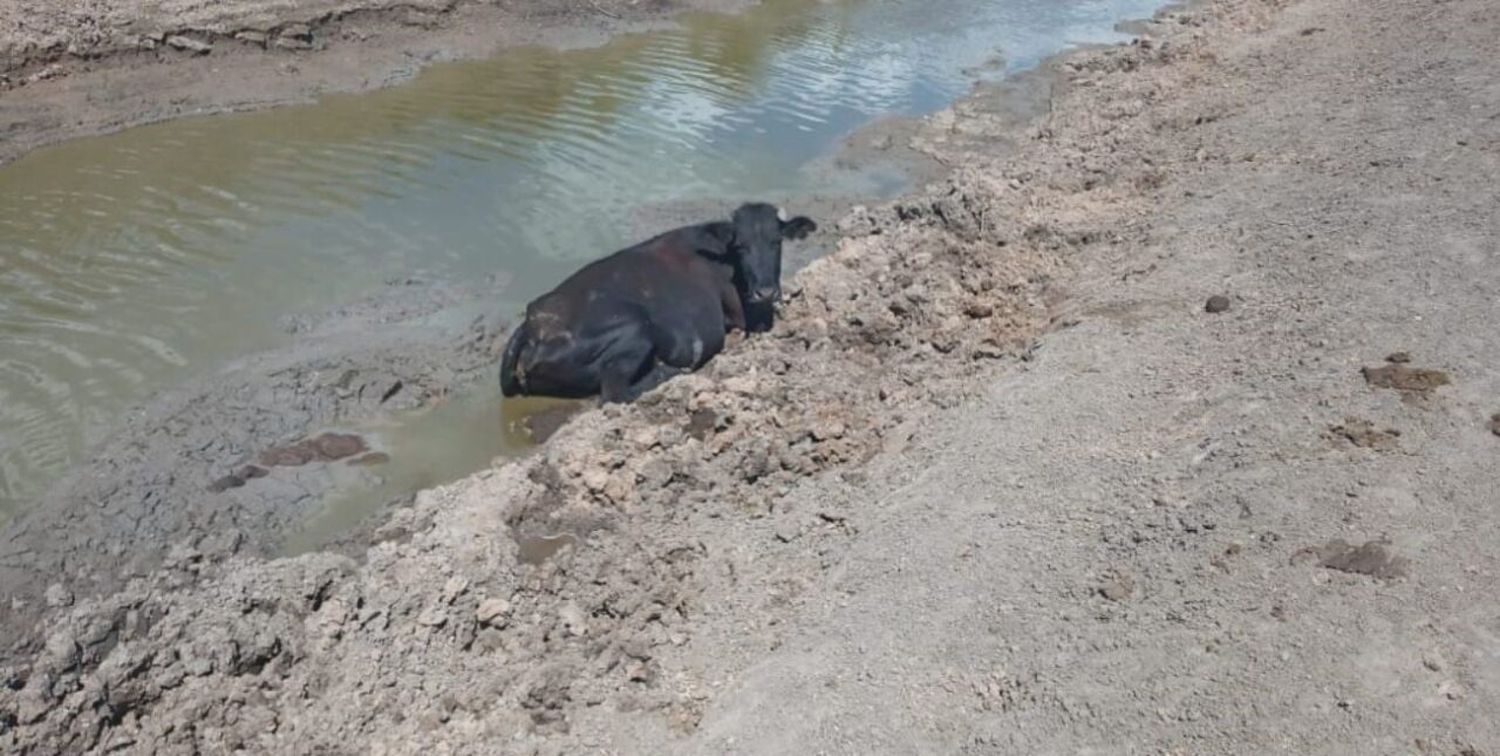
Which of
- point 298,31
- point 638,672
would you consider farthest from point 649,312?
Answer: point 298,31

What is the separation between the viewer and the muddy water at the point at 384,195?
8334 mm

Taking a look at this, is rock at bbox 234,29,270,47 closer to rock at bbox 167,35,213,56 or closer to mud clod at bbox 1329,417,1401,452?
rock at bbox 167,35,213,56

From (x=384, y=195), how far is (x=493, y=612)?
24.6 ft

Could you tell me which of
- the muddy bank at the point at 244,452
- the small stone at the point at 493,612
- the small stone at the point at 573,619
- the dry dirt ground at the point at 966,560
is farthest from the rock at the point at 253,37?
the small stone at the point at 573,619

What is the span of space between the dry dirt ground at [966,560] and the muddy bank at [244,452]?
39cm

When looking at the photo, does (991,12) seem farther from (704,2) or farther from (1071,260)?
(1071,260)

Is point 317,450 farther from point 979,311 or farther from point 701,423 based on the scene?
point 979,311

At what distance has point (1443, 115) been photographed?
425 inches

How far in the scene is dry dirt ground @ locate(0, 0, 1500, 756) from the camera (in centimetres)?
469

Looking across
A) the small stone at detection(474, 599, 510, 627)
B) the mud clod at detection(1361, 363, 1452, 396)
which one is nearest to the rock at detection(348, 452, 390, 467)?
the small stone at detection(474, 599, 510, 627)

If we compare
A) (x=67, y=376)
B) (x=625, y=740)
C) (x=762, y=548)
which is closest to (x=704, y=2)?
(x=67, y=376)

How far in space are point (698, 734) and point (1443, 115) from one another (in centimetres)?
992

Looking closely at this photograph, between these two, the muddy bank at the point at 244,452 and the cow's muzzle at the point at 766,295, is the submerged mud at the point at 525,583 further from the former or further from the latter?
the cow's muzzle at the point at 766,295

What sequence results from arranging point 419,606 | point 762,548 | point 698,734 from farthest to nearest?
1. point 762,548
2. point 419,606
3. point 698,734
